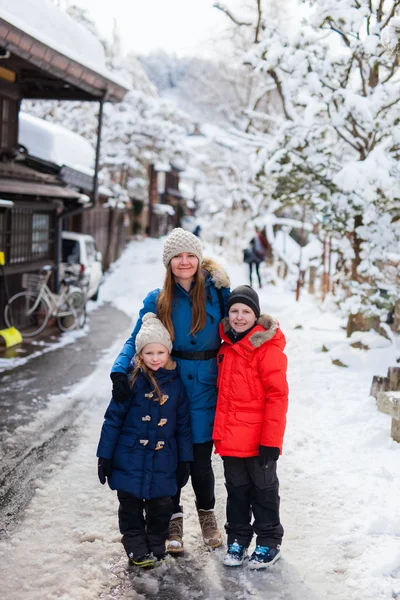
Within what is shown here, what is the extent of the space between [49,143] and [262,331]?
1158 centimetres

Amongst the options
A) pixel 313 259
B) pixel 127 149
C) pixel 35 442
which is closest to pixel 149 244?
pixel 127 149

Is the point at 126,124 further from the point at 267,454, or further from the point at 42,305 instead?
the point at 267,454

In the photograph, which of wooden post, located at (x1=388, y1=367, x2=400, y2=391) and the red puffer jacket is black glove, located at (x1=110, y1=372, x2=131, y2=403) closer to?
the red puffer jacket

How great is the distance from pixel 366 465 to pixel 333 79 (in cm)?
583

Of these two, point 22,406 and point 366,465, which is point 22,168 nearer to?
point 22,406

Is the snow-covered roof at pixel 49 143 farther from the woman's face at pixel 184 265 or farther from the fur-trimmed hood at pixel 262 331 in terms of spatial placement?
the fur-trimmed hood at pixel 262 331

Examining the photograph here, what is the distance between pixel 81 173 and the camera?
45.9 feet

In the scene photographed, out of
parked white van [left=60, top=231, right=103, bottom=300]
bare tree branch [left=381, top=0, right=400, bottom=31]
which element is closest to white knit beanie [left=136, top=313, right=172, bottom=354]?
bare tree branch [left=381, top=0, right=400, bottom=31]

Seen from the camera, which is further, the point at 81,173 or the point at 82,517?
the point at 81,173

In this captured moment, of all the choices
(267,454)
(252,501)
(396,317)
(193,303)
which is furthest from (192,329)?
(396,317)

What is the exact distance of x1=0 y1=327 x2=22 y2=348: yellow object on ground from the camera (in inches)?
392

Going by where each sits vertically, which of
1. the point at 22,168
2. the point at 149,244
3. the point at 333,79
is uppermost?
the point at 333,79

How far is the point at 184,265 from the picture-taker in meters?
3.66

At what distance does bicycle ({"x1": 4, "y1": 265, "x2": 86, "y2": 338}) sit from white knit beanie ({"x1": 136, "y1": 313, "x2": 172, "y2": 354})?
26.2 feet
